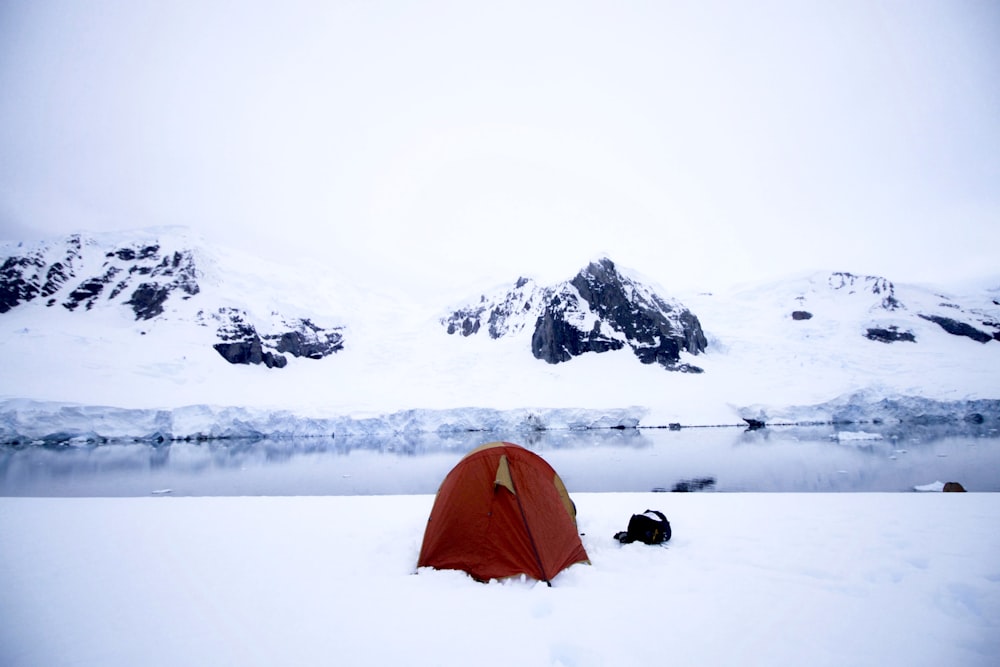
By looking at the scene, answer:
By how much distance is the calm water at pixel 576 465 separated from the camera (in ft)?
58.1

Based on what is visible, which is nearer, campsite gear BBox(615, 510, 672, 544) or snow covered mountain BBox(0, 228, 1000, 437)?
campsite gear BBox(615, 510, 672, 544)

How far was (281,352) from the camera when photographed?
226ft

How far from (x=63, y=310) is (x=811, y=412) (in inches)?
3779

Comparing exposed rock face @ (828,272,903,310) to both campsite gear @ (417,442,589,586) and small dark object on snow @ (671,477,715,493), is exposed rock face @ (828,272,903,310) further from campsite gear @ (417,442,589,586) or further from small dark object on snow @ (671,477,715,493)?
campsite gear @ (417,442,589,586)

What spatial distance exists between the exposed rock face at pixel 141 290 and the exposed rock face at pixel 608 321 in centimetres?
3469

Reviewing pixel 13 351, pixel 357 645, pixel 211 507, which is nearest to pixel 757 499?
pixel 357 645

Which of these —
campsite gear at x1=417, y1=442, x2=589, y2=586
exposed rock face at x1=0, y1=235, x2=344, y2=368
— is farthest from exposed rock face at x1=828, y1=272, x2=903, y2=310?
campsite gear at x1=417, y1=442, x2=589, y2=586

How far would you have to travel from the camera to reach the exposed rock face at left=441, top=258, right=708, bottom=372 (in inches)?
2559

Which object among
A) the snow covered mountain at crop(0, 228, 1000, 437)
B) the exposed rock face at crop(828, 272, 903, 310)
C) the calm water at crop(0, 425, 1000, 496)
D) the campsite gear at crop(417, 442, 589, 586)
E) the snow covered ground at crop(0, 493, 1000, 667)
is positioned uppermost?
the exposed rock face at crop(828, 272, 903, 310)

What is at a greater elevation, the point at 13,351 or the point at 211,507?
the point at 13,351

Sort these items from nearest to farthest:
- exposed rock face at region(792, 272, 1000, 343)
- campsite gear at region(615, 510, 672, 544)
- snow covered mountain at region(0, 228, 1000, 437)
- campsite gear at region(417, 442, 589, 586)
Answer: campsite gear at region(417, 442, 589, 586), campsite gear at region(615, 510, 672, 544), snow covered mountain at region(0, 228, 1000, 437), exposed rock face at region(792, 272, 1000, 343)

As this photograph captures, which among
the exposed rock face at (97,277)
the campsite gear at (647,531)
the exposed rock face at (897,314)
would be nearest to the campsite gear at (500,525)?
the campsite gear at (647,531)

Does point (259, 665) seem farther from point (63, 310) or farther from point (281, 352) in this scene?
point (63, 310)

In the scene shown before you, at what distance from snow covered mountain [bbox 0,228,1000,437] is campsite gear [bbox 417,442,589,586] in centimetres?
4108
